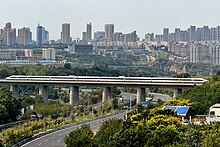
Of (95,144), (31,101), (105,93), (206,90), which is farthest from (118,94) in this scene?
(95,144)

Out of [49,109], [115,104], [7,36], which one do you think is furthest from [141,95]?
[7,36]

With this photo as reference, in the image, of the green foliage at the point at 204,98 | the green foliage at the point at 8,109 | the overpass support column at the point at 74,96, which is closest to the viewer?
the green foliage at the point at 204,98

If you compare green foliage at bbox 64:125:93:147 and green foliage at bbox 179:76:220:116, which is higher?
green foliage at bbox 179:76:220:116

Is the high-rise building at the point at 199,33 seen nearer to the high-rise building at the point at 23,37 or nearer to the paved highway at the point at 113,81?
the high-rise building at the point at 23,37

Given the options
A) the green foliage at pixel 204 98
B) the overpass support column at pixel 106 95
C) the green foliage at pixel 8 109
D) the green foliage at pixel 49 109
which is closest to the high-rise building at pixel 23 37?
the overpass support column at pixel 106 95

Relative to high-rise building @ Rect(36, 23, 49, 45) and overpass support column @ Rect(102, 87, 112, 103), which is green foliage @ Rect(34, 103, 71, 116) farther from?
high-rise building @ Rect(36, 23, 49, 45)

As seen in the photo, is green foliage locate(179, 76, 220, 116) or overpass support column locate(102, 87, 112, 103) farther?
overpass support column locate(102, 87, 112, 103)

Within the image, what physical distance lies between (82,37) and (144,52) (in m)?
35.6

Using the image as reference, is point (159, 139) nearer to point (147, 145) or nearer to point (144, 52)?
point (147, 145)

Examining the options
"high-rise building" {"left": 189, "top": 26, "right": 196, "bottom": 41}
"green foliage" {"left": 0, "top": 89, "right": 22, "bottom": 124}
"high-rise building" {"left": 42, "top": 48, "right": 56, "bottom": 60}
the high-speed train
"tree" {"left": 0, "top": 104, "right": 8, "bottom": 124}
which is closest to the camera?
"tree" {"left": 0, "top": 104, "right": 8, "bottom": 124}

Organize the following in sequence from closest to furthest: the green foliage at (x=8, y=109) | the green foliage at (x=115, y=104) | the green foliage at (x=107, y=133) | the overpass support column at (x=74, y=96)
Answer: the green foliage at (x=107, y=133)
the green foliage at (x=8, y=109)
the green foliage at (x=115, y=104)
the overpass support column at (x=74, y=96)

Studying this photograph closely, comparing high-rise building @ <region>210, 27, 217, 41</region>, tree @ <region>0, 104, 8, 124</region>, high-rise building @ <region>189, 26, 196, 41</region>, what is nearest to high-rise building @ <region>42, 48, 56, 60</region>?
high-rise building @ <region>189, 26, 196, 41</region>

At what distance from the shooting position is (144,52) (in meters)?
139

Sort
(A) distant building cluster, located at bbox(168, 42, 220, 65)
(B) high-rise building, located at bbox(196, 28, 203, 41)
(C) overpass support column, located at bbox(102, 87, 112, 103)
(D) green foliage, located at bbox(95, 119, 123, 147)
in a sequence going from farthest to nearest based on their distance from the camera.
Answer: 1. (B) high-rise building, located at bbox(196, 28, 203, 41)
2. (A) distant building cluster, located at bbox(168, 42, 220, 65)
3. (C) overpass support column, located at bbox(102, 87, 112, 103)
4. (D) green foliage, located at bbox(95, 119, 123, 147)
